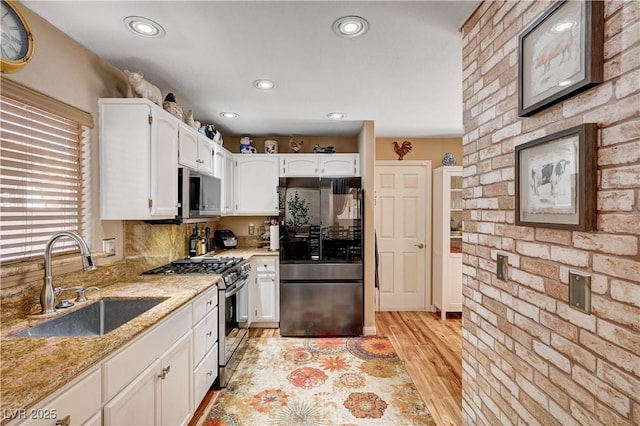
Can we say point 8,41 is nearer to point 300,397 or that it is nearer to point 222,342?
point 222,342

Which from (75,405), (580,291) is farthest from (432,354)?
(75,405)

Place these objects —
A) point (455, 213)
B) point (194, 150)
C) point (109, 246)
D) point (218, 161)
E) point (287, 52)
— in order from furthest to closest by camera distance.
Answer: point (455, 213), point (218, 161), point (194, 150), point (109, 246), point (287, 52)

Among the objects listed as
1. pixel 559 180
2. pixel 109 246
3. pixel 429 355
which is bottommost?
pixel 429 355

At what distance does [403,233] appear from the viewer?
438 centimetres

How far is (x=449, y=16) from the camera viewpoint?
64.6 inches

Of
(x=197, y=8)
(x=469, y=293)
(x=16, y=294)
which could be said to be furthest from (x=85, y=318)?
(x=469, y=293)

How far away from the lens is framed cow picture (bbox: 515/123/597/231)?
35.6 inches

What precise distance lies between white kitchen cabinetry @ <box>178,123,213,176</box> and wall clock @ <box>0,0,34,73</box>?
3.55 ft

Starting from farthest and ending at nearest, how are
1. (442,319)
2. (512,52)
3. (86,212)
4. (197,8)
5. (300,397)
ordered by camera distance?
(442,319) < (300,397) < (86,212) < (197,8) < (512,52)

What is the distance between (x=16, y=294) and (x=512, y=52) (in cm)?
258

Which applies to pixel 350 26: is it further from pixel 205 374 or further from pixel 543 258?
pixel 205 374

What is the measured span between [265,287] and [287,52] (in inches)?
103

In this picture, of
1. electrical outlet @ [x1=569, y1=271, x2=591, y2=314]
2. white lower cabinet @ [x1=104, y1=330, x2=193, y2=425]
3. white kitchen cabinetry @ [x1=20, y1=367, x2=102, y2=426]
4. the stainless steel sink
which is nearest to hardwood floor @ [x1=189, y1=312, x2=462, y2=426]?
white lower cabinet @ [x1=104, y1=330, x2=193, y2=425]

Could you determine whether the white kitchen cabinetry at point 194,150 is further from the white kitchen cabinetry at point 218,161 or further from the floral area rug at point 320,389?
the floral area rug at point 320,389
